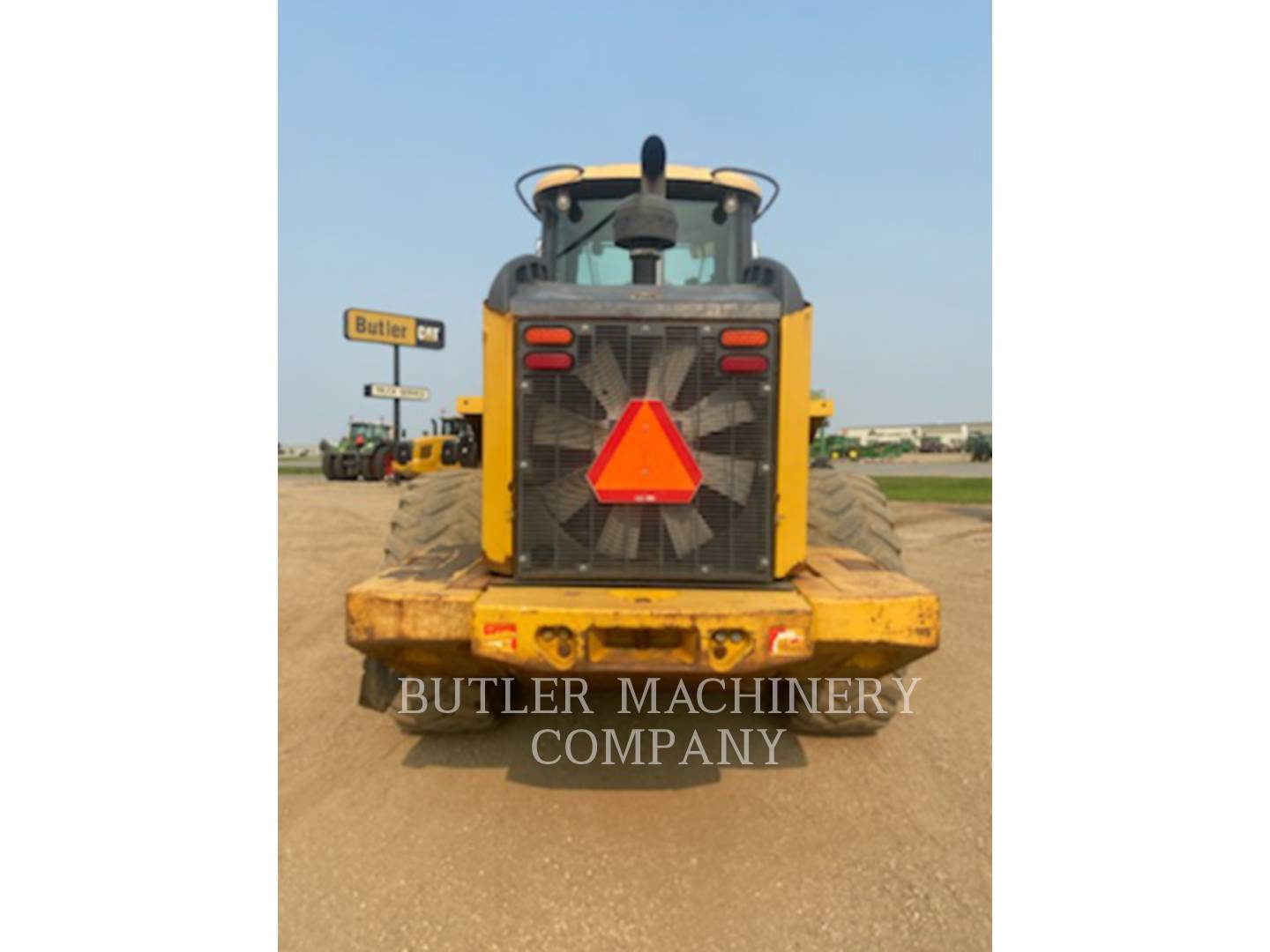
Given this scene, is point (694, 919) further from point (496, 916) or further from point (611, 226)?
point (611, 226)

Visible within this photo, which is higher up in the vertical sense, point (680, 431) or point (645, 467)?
point (680, 431)

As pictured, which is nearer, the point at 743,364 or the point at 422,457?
the point at 743,364

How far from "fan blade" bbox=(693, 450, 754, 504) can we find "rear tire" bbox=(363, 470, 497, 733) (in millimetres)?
1148

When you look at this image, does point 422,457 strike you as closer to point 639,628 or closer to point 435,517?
point 435,517

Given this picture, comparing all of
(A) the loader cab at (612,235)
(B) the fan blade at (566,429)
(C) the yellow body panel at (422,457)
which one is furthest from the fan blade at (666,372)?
(C) the yellow body panel at (422,457)

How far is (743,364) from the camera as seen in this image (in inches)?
117

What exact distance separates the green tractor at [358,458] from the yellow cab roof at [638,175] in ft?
63.5

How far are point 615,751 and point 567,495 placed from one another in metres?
1.47

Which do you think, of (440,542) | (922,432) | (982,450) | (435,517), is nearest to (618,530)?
(440,542)

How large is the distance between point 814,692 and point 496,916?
181 cm

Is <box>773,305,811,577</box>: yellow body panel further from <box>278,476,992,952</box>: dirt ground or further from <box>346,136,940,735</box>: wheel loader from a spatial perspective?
<box>278,476,992,952</box>: dirt ground

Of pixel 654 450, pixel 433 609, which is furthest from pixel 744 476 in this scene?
pixel 433 609

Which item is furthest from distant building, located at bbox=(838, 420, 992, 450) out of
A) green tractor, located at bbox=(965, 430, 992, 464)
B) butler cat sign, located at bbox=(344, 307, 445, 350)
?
butler cat sign, located at bbox=(344, 307, 445, 350)

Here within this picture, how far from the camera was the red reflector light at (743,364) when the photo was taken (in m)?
2.97
